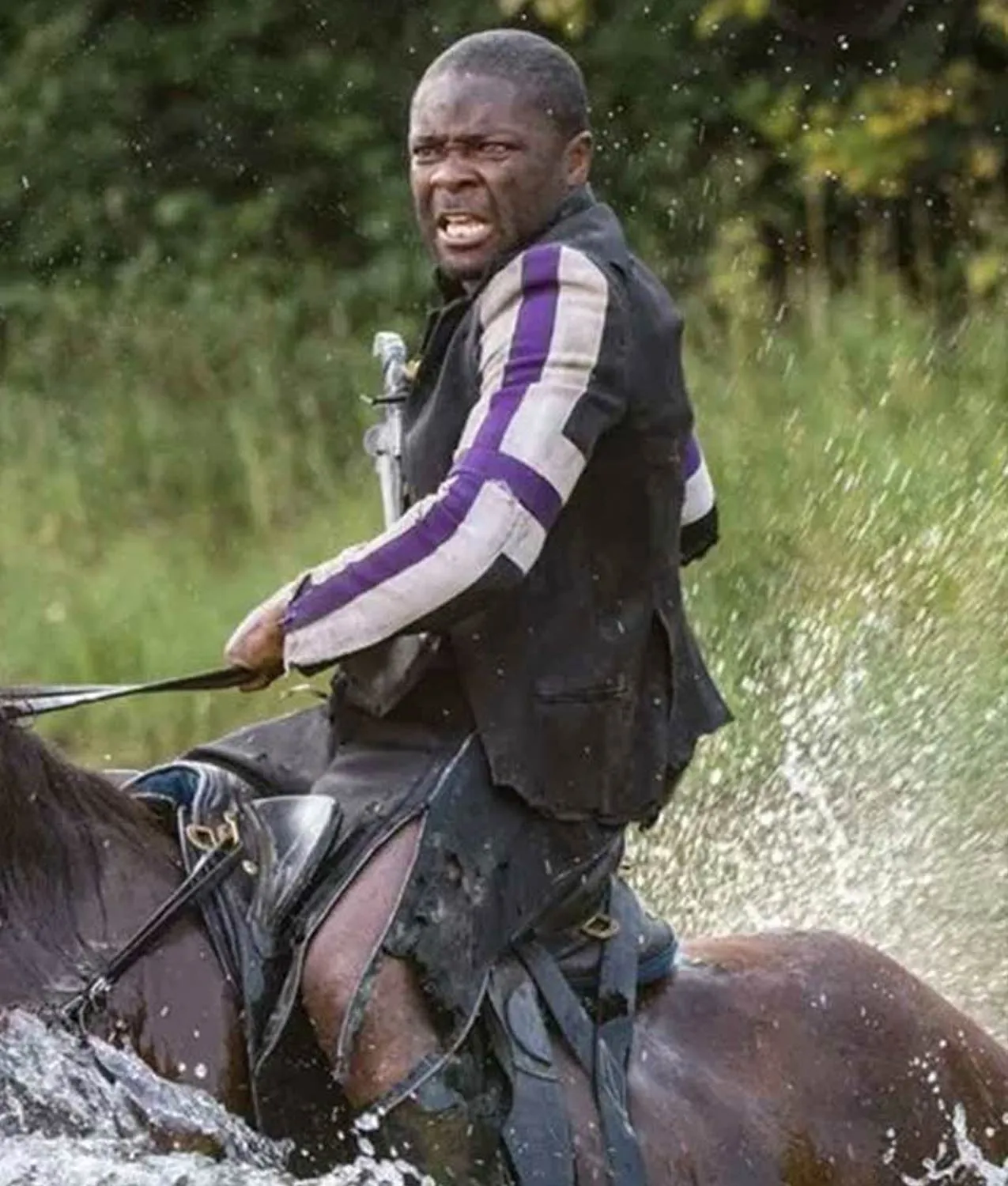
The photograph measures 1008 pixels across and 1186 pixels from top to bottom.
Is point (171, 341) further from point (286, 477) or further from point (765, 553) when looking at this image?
point (765, 553)

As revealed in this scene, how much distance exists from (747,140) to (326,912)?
449 inches

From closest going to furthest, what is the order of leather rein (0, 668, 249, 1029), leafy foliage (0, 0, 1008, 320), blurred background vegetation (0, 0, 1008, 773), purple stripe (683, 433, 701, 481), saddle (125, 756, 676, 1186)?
leather rein (0, 668, 249, 1029) < saddle (125, 756, 676, 1186) < purple stripe (683, 433, 701, 481) < blurred background vegetation (0, 0, 1008, 773) < leafy foliage (0, 0, 1008, 320)

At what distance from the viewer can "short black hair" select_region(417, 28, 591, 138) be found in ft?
18.3

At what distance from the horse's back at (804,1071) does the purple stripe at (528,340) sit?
0.97 m

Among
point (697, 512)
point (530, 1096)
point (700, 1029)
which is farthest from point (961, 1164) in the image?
point (697, 512)

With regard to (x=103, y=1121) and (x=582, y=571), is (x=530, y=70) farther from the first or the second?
(x=103, y=1121)

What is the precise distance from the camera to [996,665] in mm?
9820

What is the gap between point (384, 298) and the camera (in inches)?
639

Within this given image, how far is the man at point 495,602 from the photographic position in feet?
17.8

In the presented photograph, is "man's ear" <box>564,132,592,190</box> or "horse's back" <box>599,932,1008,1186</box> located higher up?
"man's ear" <box>564,132,592,190</box>

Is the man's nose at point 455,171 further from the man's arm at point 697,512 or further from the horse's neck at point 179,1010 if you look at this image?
the horse's neck at point 179,1010

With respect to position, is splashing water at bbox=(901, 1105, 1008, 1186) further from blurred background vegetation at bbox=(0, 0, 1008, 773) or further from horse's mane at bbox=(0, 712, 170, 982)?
blurred background vegetation at bbox=(0, 0, 1008, 773)

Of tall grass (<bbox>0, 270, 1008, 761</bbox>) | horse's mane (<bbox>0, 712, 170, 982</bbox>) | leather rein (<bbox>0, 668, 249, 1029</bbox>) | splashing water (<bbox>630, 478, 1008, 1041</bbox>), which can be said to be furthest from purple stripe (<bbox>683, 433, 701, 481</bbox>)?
tall grass (<bbox>0, 270, 1008, 761</bbox>)

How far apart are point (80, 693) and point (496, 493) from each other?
627 millimetres
